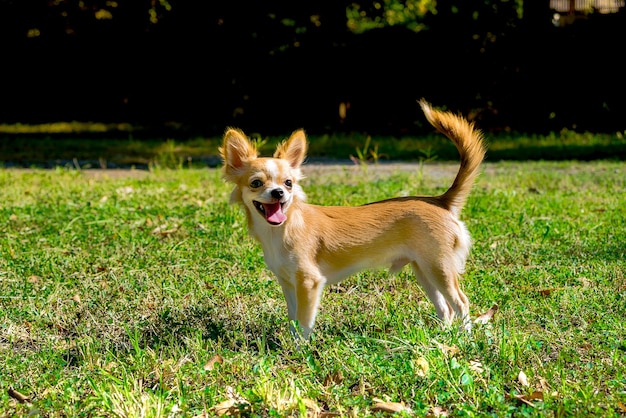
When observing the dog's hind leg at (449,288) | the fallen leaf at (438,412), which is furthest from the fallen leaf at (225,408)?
the dog's hind leg at (449,288)

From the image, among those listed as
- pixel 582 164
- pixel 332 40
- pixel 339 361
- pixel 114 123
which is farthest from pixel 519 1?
pixel 339 361

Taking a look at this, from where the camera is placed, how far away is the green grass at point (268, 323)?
3533 mm

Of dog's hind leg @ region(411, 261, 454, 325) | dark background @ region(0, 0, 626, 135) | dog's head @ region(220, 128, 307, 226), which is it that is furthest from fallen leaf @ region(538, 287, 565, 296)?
dark background @ region(0, 0, 626, 135)

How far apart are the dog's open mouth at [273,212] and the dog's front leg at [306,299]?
28cm

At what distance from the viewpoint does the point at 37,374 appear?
12.9ft

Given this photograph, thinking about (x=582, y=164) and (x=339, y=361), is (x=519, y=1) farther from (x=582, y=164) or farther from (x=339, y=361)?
(x=339, y=361)

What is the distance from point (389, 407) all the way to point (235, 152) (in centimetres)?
166

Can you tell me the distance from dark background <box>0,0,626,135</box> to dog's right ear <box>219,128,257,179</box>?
12650 millimetres

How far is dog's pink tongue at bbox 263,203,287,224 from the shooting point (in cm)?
425

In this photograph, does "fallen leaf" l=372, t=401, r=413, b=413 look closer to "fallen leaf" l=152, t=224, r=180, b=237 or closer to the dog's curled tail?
the dog's curled tail

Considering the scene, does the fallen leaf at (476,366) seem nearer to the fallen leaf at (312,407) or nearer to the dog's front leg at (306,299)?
the fallen leaf at (312,407)

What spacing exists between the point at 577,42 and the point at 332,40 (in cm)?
455

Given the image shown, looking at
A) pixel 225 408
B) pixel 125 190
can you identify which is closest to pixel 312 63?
pixel 125 190

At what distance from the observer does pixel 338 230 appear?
14.9 feet
